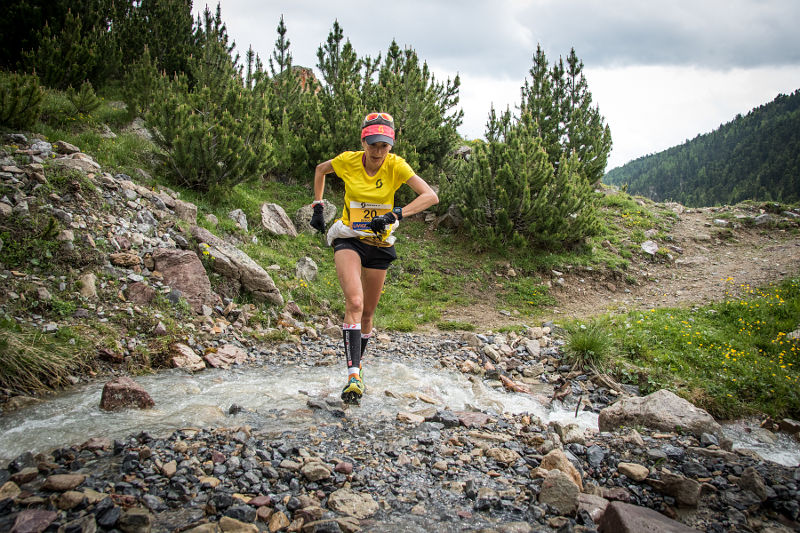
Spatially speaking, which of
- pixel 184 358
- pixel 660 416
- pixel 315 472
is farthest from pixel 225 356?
pixel 660 416

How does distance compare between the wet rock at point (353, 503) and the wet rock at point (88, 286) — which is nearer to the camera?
the wet rock at point (353, 503)

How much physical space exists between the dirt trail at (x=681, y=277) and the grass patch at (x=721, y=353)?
1392mm

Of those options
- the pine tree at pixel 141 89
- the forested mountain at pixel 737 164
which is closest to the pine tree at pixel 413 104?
the pine tree at pixel 141 89

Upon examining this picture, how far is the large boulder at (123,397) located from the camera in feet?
10.8

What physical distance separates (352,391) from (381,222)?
5.35 ft

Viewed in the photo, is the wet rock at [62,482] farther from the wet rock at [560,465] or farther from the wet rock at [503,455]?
the wet rock at [560,465]

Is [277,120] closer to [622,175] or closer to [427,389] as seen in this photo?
[427,389]

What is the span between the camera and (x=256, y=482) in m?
2.24

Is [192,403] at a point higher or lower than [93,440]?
lower

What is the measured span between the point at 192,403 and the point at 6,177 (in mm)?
4594

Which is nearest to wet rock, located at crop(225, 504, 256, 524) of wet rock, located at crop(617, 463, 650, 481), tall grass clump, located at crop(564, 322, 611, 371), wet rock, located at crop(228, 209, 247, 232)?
wet rock, located at crop(617, 463, 650, 481)

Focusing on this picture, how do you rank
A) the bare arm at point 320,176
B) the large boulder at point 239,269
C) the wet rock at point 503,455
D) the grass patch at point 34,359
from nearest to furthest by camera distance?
the wet rock at point 503,455
the grass patch at point 34,359
the bare arm at point 320,176
the large boulder at point 239,269

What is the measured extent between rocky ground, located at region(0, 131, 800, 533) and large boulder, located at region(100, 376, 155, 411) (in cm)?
2

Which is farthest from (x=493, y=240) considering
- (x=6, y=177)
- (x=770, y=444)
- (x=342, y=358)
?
(x=6, y=177)
